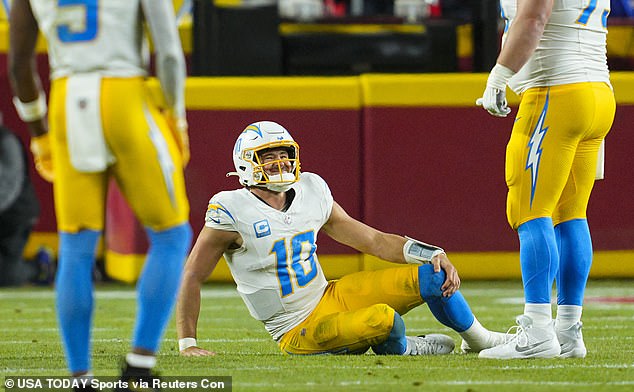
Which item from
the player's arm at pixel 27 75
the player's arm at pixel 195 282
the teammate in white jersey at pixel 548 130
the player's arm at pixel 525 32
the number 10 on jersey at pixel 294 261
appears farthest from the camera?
the number 10 on jersey at pixel 294 261

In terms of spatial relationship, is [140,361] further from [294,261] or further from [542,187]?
[542,187]

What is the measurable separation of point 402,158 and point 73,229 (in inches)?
195

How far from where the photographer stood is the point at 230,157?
324 inches

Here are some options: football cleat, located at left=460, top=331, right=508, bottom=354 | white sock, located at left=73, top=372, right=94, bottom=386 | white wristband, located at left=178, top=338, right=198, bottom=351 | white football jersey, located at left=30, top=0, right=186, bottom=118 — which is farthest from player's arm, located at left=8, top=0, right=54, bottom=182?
football cleat, located at left=460, top=331, right=508, bottom=354

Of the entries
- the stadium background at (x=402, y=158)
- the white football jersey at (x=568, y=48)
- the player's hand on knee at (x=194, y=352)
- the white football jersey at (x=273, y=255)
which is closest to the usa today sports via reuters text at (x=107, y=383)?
the player's hand on knee at (x=194, y=352)

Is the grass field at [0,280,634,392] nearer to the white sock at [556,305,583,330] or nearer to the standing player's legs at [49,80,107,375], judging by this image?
the white sock at [556,305,583,330]

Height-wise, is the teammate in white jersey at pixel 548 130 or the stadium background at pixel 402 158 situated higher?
the teammate in white jersey at pixel 548 130

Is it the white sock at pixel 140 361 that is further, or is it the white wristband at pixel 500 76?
the white wristband at pixel 500 76

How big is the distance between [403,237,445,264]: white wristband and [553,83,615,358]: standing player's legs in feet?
1.54

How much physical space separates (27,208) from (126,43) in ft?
17.3

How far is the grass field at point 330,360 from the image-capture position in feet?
13.0

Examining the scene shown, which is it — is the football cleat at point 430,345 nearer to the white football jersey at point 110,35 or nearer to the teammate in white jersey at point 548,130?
the teammate in white jersey at point 548,130

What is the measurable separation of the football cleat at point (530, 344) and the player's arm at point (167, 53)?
166 centimetres

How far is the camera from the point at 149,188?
11.2ft
